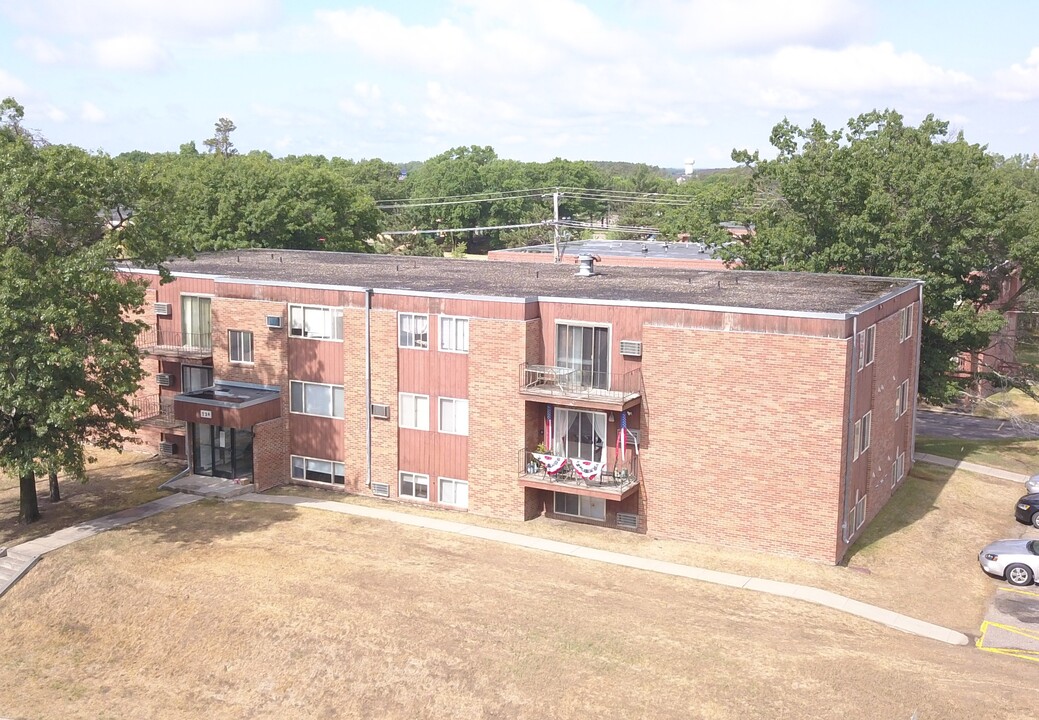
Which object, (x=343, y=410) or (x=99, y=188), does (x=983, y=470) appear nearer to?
(x=343, y=410)

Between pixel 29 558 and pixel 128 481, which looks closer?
pixel 29 558

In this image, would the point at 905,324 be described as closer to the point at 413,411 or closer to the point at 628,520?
the point at 628,520

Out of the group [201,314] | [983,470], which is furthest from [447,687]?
[983,470]

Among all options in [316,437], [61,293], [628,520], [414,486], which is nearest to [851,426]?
[628,520]

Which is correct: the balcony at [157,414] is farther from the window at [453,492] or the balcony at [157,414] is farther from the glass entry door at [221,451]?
the window at [453,492]

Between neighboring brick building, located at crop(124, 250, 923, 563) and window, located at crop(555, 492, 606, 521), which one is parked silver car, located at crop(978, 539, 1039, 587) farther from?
window, located at crop(555, 492, 606, 521)

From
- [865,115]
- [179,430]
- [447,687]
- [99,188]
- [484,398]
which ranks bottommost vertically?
[447,687]

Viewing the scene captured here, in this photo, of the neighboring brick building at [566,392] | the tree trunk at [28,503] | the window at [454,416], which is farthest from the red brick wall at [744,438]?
the tree trunk at [28,503]
